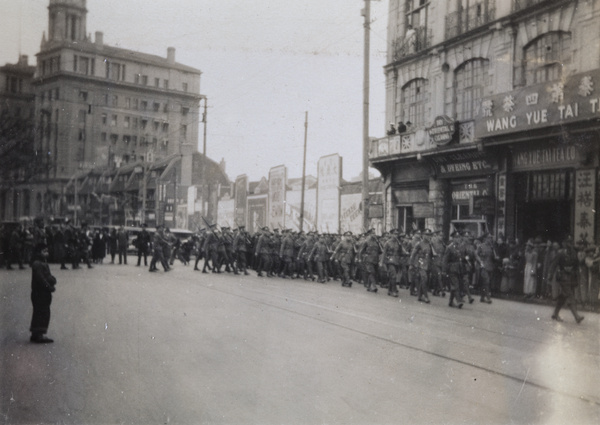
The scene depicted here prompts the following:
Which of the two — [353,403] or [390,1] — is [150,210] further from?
[353,403]

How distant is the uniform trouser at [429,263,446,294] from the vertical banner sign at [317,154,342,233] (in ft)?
48.8

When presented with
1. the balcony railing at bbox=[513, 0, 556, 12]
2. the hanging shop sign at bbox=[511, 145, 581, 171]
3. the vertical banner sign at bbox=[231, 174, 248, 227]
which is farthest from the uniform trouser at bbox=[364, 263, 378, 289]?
the vertical banner sign at bbox=[231, 174, 248, 227]

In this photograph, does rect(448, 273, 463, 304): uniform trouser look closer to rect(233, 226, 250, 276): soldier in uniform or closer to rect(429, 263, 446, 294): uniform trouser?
rect(429, 263, 446, 294): uniform trouser

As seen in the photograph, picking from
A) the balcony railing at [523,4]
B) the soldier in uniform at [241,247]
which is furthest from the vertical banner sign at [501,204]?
the soldier in uniform at [241,247]

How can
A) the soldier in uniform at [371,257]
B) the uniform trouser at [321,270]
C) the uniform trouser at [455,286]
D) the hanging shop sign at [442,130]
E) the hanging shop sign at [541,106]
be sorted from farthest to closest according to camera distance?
the hanging shop sign at [442,130]
the uniform trouser at [321,270]
the soldier in uniform at [371,257]
the hanging shop sign at [541,106]
the uniform trouser at [455,286]

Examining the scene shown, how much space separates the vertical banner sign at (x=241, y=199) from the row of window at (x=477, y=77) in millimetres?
17496

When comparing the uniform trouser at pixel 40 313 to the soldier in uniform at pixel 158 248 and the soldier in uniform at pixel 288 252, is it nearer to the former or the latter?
the soldier in uniform at pixel 158 248

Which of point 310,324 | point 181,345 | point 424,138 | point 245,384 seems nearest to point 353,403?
point 245,384

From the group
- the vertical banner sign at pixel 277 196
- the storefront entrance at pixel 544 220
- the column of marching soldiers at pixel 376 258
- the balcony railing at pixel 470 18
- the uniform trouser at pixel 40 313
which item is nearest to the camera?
the uniform trouser at pixel 40 313

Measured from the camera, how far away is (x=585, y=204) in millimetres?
15734

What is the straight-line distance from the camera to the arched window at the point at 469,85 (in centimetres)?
2172

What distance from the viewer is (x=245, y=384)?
6.36 meters

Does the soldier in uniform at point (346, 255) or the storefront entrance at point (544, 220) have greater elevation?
the storefront entrance at point (544, 220)

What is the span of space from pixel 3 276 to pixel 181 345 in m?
13.0
